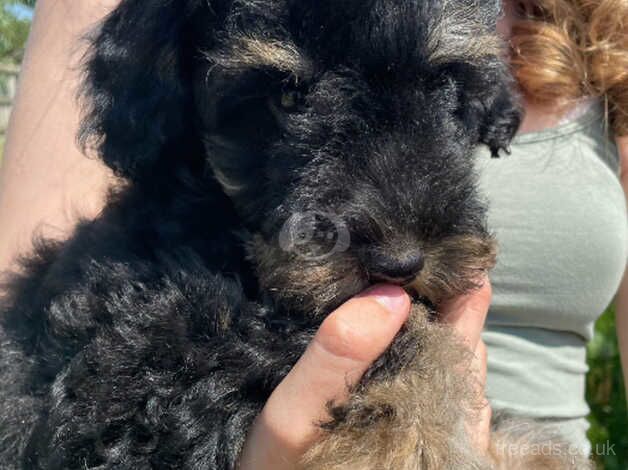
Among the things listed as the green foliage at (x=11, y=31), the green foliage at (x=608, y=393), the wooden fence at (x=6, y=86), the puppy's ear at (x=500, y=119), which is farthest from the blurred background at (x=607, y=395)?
the wooden fence at (x=6, y=86)

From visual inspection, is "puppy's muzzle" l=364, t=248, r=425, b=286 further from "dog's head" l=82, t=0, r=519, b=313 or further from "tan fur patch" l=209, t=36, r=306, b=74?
"tan fur patch" l=209, t=36, r=306, b=74

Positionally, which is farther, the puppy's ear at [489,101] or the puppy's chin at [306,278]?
the puppy's ear at [489,101]

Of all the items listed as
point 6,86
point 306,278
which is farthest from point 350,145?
point 6,86

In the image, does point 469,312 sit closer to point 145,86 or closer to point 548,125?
point 145,86

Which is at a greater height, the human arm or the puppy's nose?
the human arm

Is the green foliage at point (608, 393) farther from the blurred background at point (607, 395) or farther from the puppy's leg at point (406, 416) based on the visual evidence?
the puppy's leg at point (406, 416)
